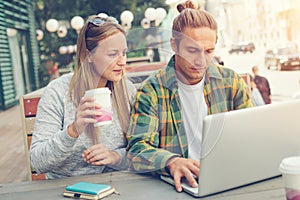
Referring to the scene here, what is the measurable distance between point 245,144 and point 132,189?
0.99 ft

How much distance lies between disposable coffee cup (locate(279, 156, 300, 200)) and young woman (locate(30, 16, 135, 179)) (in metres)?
0.43

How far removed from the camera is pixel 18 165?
399cm

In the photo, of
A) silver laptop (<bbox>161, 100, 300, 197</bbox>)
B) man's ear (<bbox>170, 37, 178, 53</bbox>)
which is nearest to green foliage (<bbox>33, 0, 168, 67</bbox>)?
man's ear (<bbox>170, 37, 178, 53</bbox>)

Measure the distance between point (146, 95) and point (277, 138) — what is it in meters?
0.37

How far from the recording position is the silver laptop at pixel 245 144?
0.86 metres

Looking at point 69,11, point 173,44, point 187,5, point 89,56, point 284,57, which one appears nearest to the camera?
point 173,44

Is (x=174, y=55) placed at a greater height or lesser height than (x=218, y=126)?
greater

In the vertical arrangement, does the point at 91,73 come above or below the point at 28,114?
above

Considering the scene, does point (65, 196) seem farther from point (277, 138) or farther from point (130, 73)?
point (277, 138)

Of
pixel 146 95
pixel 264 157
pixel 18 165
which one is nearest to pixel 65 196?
pixel 146 95

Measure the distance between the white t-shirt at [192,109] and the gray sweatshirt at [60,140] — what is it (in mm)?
168

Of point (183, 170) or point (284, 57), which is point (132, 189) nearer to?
point (183, 170)

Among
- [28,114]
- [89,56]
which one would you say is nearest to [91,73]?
[89,56]

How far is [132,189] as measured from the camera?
101 cm
